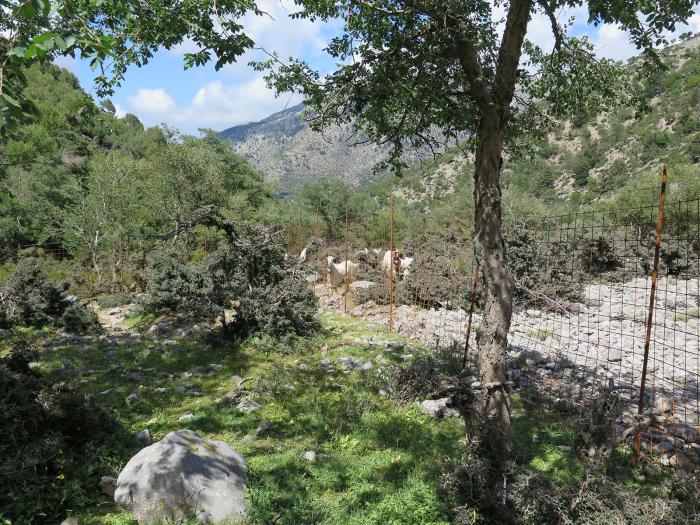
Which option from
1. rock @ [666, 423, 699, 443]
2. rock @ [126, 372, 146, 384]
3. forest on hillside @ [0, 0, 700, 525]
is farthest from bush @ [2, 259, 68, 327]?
rock @ [666, 423, 699, 443]

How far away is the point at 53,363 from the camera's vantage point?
6160 millimetres

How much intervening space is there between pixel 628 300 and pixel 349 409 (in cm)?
967

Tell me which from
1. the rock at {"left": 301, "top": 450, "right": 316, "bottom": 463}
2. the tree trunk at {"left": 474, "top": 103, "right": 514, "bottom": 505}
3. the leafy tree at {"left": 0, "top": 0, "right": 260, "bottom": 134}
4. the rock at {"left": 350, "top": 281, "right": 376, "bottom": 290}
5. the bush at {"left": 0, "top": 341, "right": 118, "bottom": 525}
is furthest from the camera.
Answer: the rock at {"left": 350, "top": 281, "right": 376, "bottom": 290}

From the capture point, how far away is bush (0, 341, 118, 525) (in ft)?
8.53

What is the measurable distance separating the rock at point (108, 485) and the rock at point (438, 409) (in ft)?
10.1

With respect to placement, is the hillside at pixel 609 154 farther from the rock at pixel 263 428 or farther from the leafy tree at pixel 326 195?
the rock at pixel 263 428

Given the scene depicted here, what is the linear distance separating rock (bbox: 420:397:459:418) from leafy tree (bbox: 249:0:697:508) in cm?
119

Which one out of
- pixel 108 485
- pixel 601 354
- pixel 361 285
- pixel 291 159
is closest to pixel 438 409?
pixel 108 485

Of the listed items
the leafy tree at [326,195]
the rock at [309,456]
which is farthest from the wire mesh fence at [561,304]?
the leafy tree at [326,195]

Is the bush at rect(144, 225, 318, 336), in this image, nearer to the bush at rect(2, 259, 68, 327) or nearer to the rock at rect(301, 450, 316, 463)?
the bush at rect(2, 259, 68, 327)

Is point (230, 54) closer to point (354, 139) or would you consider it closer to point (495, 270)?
point (354, 139)

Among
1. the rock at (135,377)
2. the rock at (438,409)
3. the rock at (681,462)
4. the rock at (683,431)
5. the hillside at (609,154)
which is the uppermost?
the hillside at (609,154)

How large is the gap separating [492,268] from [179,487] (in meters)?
2.86

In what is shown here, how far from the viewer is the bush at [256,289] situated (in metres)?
7.29
